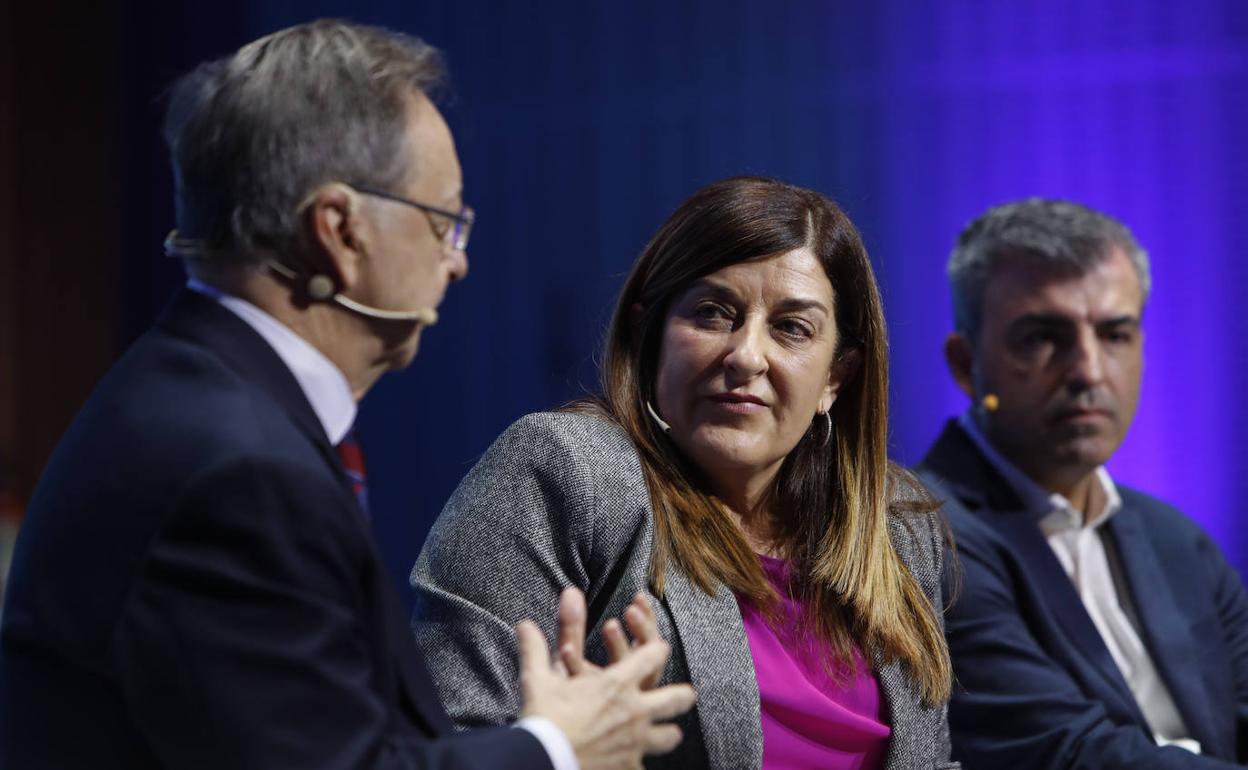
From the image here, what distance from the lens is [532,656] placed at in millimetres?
1335

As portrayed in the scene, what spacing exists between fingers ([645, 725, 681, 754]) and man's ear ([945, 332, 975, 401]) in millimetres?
1496

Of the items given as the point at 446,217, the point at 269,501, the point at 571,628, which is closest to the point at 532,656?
the point at 571,628

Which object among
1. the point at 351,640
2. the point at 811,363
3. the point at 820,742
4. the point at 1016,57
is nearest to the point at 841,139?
the point at 1016,57

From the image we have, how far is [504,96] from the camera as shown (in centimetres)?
445

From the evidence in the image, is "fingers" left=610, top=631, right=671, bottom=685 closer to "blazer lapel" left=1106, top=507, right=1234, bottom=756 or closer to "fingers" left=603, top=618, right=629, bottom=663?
"fingers" left=603, top=618, right=629, bottom=663

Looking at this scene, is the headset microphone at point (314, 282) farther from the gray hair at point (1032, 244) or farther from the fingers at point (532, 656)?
the gray hair at point (1032, 244)

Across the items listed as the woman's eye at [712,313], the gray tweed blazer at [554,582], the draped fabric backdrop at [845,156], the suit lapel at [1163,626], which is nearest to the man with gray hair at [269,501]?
the gray tweed blazer at [554,582]

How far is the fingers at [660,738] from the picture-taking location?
4.46 ft

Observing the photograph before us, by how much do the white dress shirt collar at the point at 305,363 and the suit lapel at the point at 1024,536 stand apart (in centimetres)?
148

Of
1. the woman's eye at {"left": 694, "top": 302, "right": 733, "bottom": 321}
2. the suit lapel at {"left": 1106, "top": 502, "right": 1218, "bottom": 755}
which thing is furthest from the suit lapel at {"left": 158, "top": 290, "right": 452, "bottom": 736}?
the suit lapel at {"left": 1106, "top": 502, "right": 1218, "bottom": 755}

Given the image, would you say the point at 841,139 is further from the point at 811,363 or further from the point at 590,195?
the point at 811,363

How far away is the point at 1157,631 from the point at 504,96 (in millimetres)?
2620

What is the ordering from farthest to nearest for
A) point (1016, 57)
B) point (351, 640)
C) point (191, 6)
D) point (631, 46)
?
point (191, 6) → point (631, 46) → point (1016, 57) → point (351, 640)

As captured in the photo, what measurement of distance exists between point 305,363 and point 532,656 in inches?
12.9
